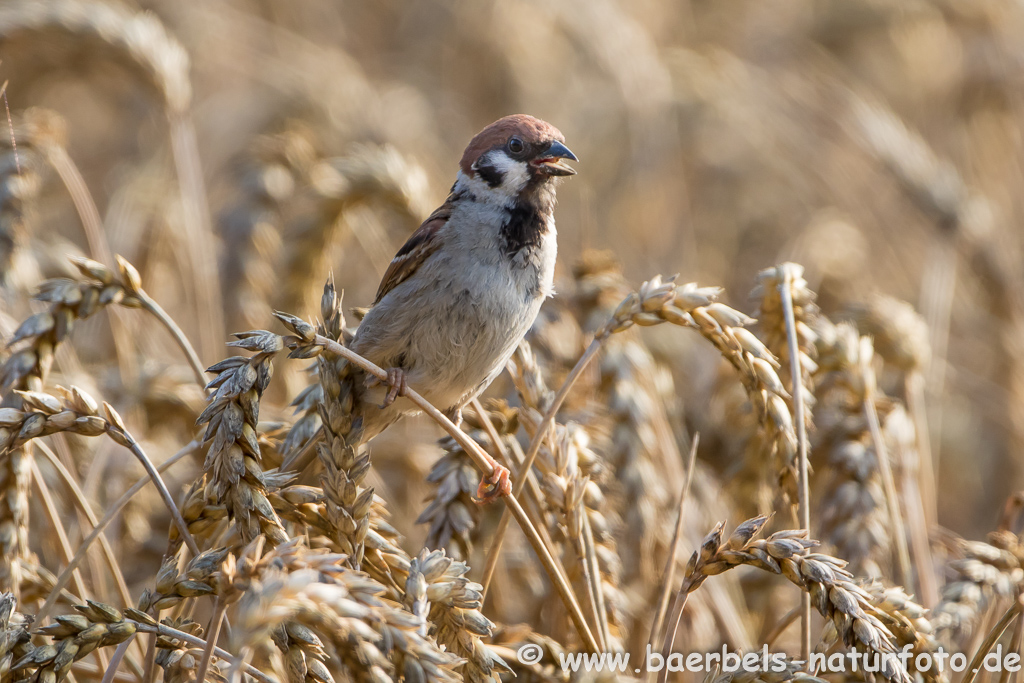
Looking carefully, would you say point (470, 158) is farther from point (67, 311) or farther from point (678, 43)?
point (678, 43)

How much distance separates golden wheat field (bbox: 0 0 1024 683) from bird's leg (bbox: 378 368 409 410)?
0.70ft

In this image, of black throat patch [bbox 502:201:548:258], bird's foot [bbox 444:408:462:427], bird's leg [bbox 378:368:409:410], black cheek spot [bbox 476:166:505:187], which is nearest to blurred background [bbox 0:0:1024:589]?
black cheek spot [bbox 476:166:505:187]

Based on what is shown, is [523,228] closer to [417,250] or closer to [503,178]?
[503,178]

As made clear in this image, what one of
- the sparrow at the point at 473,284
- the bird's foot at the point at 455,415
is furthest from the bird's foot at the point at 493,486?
the bird's foot at the point at 455,415

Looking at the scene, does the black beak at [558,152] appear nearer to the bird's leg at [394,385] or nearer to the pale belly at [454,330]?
the pale belly at [454,330]

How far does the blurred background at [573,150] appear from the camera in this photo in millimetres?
3941

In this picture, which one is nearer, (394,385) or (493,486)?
(394,385)

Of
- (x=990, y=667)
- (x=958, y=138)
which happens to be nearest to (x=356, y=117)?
(x=958, y=138)

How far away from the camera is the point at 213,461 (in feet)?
6.22

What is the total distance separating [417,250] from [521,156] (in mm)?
509

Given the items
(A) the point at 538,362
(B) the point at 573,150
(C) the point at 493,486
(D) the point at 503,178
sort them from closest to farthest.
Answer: (C) the point at 493,486 → (D) the point at 503,178 → (A) the point at 538,362 → (B) the point at 573,150

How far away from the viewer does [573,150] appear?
7.07 meters

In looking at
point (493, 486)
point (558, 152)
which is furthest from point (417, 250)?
point (493, 486)

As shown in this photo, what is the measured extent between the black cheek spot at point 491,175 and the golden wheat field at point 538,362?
62cm
